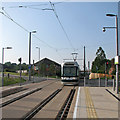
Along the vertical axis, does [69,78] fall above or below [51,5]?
below

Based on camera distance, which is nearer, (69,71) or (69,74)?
(69,74)

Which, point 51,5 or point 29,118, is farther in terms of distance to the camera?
point 51,5

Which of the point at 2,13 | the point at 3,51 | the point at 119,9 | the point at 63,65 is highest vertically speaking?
the point at 119,9

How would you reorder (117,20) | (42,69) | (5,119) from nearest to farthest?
1. (5,119)
2. (117,20)
3. (42,69)

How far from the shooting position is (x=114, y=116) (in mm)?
8492

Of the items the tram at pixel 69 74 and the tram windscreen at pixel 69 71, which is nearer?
the tram at pixel 69 74

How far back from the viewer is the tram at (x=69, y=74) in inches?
968

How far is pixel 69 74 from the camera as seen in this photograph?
24.7m

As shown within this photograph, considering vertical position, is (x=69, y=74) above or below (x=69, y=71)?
below

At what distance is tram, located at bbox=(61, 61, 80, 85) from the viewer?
80.7ft

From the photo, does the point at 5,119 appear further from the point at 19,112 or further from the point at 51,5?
the point at 51,5

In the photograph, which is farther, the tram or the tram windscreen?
the tram windscreen

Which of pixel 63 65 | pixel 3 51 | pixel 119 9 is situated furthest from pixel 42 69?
pixel 119 9

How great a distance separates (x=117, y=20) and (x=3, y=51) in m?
18.2
